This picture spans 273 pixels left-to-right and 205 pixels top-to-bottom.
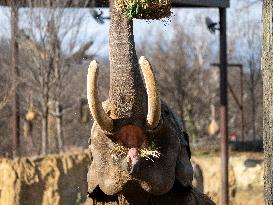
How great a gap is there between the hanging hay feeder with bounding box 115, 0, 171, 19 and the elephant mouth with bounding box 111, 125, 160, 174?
0.74m

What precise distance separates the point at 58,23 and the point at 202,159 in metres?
4.17

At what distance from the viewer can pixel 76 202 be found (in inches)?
421

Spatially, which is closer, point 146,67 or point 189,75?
point 146,67

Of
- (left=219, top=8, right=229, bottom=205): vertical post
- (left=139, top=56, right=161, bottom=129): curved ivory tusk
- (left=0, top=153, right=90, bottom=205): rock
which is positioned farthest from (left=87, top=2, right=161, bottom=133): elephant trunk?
(left=219, top=8, right=229, bottom=205): vertical post

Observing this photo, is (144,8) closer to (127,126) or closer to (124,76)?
(124,76)

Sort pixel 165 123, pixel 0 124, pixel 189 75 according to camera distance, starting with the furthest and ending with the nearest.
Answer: pixel 189 75 → pixel 0 124 → pixel 165 123

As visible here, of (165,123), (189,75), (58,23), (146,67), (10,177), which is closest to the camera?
(146,67)

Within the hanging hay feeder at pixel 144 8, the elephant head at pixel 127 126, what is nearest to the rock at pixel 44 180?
the elephant head at pixel 127 126

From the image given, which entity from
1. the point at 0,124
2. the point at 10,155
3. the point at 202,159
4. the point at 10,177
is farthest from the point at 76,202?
A: the point at 0,124

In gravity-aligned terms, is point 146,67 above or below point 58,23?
below

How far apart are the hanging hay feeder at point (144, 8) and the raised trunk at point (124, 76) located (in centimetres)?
5

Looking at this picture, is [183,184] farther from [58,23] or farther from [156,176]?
[58,23]

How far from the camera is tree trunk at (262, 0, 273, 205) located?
20.2 feet

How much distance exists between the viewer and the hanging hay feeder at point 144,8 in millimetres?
4641
